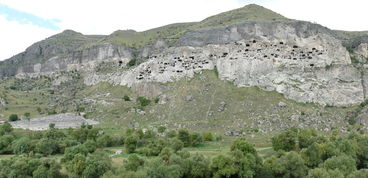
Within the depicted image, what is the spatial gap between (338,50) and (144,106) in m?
73.3

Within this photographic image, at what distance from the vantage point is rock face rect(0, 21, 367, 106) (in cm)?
9512

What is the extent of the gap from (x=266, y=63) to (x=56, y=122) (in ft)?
245

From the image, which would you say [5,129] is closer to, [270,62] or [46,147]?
[46,147]

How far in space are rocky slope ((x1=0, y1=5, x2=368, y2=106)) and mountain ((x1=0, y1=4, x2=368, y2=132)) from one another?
0.35 meters

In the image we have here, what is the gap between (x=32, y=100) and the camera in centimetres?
12431

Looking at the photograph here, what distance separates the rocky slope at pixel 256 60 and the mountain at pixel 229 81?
0.35 meters

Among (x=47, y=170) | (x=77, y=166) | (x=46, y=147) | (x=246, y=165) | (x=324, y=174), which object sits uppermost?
(x=324, y=174)

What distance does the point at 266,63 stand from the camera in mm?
101875

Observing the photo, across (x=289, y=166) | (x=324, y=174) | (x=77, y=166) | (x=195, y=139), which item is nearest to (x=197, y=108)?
(x=195, y=139)

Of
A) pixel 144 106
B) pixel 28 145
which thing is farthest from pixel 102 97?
pixel 28 145

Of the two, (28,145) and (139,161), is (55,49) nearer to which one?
(28,145)

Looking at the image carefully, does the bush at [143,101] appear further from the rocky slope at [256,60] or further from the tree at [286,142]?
the tree at [286,142]

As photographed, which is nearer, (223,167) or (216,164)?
(223,167)

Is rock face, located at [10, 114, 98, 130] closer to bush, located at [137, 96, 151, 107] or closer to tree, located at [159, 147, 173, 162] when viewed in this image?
bush, located at [137, 96, 151, 107]
